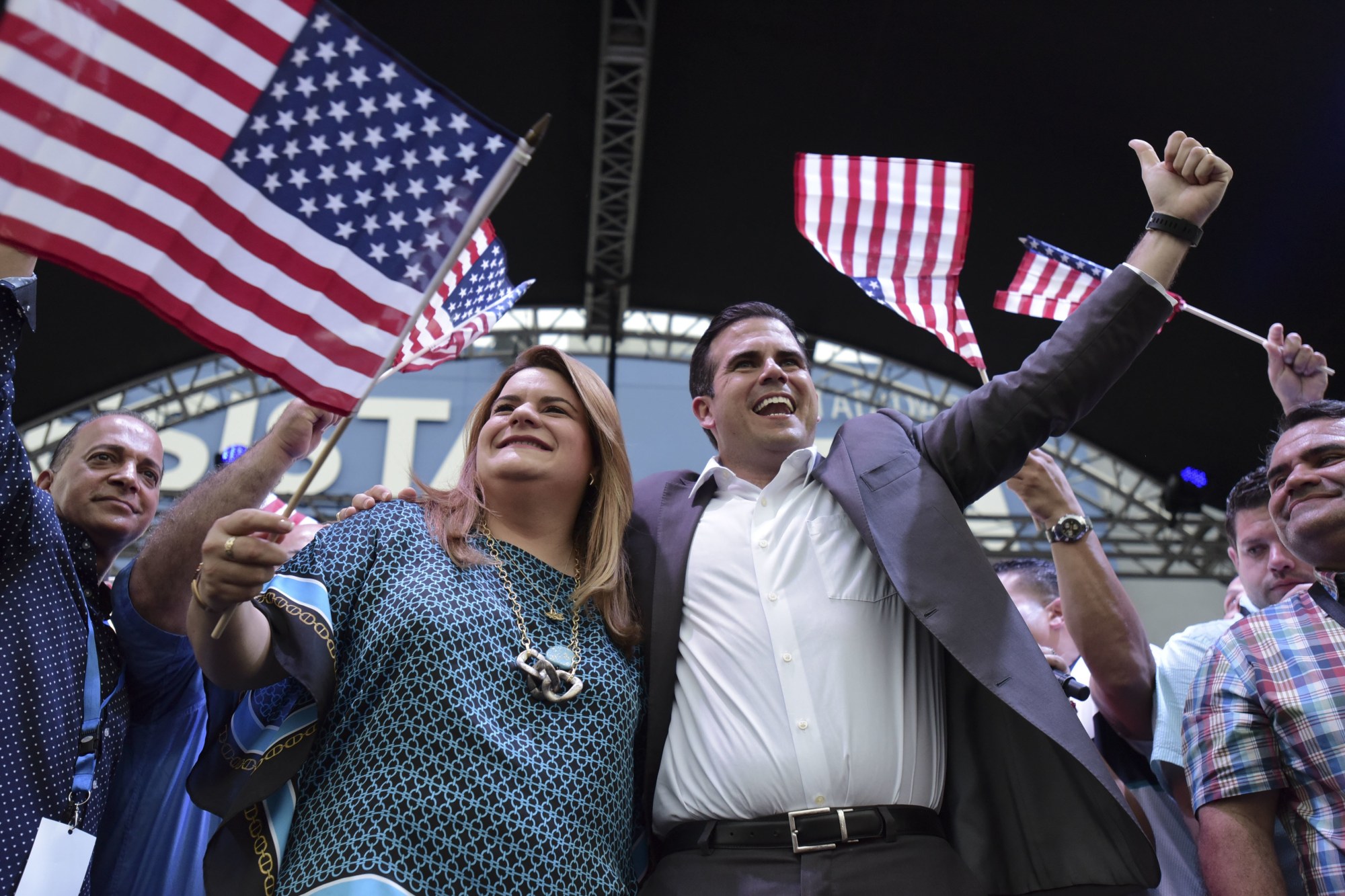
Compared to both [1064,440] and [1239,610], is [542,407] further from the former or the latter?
[1064,440]

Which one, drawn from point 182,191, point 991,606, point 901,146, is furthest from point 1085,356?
point 901,146

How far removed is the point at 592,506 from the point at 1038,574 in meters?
2.07

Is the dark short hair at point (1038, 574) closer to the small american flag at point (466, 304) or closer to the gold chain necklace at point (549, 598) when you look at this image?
the small american flag at point (466, 304)

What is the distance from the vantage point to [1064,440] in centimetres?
1044

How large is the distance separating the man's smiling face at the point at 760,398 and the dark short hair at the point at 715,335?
0.02 m

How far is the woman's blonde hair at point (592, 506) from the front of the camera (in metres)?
2.13

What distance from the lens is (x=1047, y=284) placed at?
3.61m

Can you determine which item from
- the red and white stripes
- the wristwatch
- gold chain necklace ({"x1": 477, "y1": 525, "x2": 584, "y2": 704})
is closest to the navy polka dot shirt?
the red and white stripes

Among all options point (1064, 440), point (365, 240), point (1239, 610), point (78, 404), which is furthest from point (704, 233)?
point (365, 240)

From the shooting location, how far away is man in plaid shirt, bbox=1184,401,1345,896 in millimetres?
1993

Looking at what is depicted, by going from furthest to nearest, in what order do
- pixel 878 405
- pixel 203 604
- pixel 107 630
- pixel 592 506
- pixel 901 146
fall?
pixel 878 405 → pixel 901 146 → pixel 592 506 → pixel 107 630 → pixel 203 604

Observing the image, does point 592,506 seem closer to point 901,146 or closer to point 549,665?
point 549,665

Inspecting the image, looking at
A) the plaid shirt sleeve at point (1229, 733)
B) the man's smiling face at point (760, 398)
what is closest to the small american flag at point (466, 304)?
the man's smiling face at point (760, 398)

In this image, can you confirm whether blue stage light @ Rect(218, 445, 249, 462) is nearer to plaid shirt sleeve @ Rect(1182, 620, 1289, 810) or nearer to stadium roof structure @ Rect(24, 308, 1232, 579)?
plaid shirt sleeve @ Rect(1182, 620, 1289, 810)
